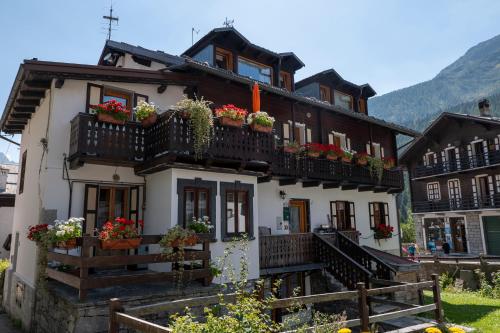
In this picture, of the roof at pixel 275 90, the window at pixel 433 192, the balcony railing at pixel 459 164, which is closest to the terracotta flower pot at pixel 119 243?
the roof at pixel 275 90

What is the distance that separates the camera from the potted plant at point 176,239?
30.2 feet

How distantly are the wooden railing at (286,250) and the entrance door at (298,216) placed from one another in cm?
227

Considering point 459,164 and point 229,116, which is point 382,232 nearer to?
point 229,116

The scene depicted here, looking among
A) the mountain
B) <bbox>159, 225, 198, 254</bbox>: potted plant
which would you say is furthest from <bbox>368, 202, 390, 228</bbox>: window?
the mountain

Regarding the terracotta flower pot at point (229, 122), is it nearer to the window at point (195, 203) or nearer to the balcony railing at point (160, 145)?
the balcony railing at point (160, 145)

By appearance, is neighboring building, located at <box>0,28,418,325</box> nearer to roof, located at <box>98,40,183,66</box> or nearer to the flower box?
roof, located at <box>98,40,183,66</box>

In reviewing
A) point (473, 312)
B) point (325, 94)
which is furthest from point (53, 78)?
point (473, 312)

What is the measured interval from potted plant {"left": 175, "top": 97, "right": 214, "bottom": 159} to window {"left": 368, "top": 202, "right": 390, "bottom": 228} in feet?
40.7

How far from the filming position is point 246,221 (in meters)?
12.6

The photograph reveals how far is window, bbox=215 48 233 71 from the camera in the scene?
16797mm

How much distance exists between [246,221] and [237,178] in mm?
1450

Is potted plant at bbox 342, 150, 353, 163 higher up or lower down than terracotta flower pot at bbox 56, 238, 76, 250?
higher up

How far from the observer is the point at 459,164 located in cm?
3753

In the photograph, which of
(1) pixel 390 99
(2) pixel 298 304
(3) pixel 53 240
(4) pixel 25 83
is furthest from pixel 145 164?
(1) pixel 390 99
